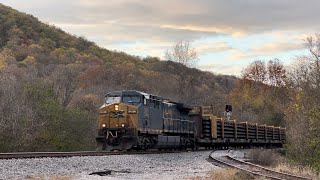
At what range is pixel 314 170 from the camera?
16.3 m

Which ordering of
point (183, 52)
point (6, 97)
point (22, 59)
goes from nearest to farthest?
point (6, 97) → point (183, 52) → point (22, 59)

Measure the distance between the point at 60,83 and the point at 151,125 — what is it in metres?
20.3

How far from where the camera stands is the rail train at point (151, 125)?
2350 cm

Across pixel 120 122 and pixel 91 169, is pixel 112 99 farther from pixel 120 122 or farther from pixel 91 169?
pixel 91 169

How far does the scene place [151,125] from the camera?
→ 25.1 meters

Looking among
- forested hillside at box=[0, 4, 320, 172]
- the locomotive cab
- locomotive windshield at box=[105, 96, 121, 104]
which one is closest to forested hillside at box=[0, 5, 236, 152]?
forested hillside at box=[0, 4, 320, 172]

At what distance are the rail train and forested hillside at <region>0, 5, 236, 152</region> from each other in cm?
472

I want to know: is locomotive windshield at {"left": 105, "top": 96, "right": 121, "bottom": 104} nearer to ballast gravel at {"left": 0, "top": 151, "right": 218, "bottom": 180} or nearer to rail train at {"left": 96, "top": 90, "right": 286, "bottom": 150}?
rail train at {"left": 96, "top": 90, "right": 286, "bottom": 150}

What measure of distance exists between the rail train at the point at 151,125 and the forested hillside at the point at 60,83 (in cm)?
472

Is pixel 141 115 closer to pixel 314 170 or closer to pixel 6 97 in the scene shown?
pixel 6 97

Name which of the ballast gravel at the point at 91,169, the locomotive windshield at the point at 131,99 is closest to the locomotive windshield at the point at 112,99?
the locomotive windshield at the point at 131,99

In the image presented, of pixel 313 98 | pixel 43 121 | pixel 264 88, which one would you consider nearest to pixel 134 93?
pixel 43 121

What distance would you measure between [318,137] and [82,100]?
27662mm

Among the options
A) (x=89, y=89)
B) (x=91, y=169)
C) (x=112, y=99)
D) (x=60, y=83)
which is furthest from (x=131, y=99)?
(x=89, y=89)
